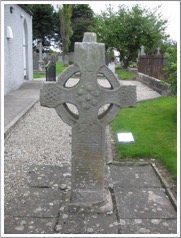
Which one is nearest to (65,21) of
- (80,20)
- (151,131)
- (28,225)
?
(80,20)

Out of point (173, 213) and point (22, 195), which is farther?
point (22, 195)

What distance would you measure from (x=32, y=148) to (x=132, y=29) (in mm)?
28087

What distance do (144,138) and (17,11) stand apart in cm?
1251

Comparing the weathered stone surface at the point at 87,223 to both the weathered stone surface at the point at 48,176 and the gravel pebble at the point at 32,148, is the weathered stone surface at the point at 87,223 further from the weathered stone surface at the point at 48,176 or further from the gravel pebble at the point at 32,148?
the gravel pebble at the point at 32,148

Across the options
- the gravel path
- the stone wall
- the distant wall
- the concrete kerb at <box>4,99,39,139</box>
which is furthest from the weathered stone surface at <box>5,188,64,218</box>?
the distant wall

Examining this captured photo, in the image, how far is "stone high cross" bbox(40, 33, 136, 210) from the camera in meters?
3.86

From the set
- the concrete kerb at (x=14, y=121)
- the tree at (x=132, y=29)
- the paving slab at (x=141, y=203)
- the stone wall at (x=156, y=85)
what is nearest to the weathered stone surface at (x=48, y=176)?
the paving slab at (x=141, y=203)

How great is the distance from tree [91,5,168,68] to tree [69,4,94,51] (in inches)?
851

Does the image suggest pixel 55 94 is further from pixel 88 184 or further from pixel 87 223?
pixel 87 223

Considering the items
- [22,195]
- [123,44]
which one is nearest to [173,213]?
[22,195]

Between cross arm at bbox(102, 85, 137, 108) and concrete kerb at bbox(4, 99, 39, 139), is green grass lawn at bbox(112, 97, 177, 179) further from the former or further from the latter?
concrete kerb at bbox(4, 99, 39, 139)

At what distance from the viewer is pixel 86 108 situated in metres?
4.01

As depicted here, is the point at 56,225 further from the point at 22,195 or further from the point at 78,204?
the point at 22,195

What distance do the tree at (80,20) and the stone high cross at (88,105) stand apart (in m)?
52.3
